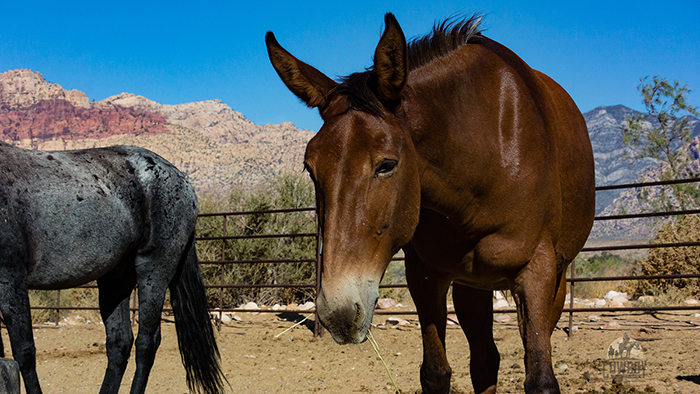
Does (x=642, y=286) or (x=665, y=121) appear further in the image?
(x=665, y=121)

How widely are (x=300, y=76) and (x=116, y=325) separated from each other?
7.39ft

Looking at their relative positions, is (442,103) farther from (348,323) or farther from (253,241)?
(253,241)

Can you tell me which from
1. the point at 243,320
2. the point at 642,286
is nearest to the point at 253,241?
the point at 243,320

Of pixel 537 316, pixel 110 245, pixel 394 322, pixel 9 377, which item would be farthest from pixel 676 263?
pixel 9 377

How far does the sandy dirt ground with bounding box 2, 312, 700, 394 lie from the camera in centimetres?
409

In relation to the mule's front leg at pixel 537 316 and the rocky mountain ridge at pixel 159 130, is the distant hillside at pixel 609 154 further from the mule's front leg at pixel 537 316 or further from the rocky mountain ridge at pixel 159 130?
the mule's front leg at pixel 537 316

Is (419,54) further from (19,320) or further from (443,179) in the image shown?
(19,320)

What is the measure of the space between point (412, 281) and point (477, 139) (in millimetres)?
780

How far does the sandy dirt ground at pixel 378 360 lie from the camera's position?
4090mm

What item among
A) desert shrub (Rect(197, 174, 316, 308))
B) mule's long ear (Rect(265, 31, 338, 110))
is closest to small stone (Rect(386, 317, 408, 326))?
desert shrub (Rect(197, 174, 316, 308))

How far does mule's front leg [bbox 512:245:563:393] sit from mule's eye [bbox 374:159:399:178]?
2.61 feet

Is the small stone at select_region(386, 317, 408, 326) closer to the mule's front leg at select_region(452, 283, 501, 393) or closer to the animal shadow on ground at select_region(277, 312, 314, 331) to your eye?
the animal shadow on ground at select_region(277, 312, 314, 331)

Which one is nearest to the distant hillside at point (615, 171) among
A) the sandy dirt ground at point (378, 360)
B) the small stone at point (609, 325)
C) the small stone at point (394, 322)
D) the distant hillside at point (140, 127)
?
the distant hillside at point (140, 127)

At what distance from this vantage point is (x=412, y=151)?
1.67 metres
